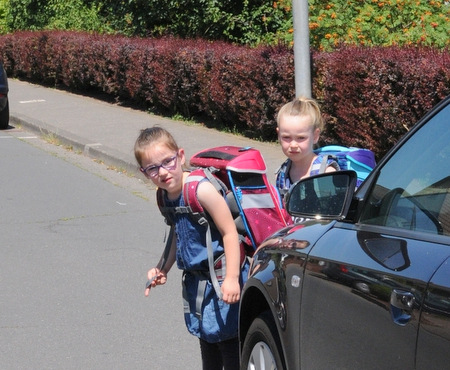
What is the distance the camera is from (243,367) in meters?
3.88

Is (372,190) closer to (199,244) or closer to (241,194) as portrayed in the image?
(241,194)

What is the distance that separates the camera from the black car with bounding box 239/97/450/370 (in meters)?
2.46

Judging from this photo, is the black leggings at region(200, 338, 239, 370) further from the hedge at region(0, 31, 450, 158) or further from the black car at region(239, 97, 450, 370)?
the hedge at region(0, 31, 450, 158)

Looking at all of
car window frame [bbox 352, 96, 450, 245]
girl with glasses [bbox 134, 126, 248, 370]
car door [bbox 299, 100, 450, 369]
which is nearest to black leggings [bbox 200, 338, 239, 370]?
girl with glasses [bbox 134, 126, 248, 370]

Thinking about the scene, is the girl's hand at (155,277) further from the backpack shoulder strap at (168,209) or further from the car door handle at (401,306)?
the car door handle at (401,306)

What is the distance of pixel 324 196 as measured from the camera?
336cm

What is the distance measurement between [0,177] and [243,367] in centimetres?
808

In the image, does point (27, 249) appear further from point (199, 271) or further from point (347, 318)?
point (347, 318)

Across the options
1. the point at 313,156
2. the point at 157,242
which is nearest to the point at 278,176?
the point at 313,156

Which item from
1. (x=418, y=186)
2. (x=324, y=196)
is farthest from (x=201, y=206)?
(x=418, y=186)

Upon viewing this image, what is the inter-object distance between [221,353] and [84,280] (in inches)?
111

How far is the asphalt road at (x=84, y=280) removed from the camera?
5.36m

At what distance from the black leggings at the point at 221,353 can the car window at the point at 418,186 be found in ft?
4.16

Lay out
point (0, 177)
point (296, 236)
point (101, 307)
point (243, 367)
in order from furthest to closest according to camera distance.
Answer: point (0, 177)
point (101, 307)
point (243, 367)
point (296, 236)
